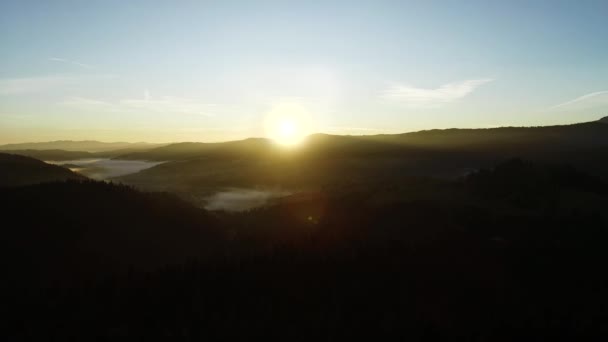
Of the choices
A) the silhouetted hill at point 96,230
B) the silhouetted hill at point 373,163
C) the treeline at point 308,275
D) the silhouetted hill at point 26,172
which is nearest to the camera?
the treeline at point 308,275

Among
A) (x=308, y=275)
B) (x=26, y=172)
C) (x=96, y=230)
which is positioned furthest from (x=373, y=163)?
(x=308, y=275)

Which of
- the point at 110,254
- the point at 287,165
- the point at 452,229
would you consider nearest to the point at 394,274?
the point at 452,229

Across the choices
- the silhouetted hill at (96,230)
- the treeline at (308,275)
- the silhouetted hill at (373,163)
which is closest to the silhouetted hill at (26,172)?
the silhouetted hill at (373,163)

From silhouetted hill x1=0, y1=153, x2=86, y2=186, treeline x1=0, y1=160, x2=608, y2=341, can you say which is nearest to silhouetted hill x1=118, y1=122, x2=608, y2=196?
silhouetted hill x1=0, y1=153, x2=86, y2=186

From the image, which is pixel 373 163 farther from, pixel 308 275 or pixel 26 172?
pixel 308 275

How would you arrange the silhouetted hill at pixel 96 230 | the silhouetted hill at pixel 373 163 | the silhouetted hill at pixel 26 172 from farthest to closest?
the silhouetted hill at pixel 373 163 < the silhouetted hill at pixel 26 172 < the silhouetted hill at pixel 96 230

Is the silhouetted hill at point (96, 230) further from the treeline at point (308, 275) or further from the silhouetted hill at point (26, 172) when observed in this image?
the silhouetted hill at point (26, 172)

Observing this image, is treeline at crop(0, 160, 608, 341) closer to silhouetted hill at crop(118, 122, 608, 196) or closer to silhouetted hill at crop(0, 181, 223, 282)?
silhouetted hill at crop(0, 181, 223, 282)

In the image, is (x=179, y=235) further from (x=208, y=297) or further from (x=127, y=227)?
(x=208, y=297)
